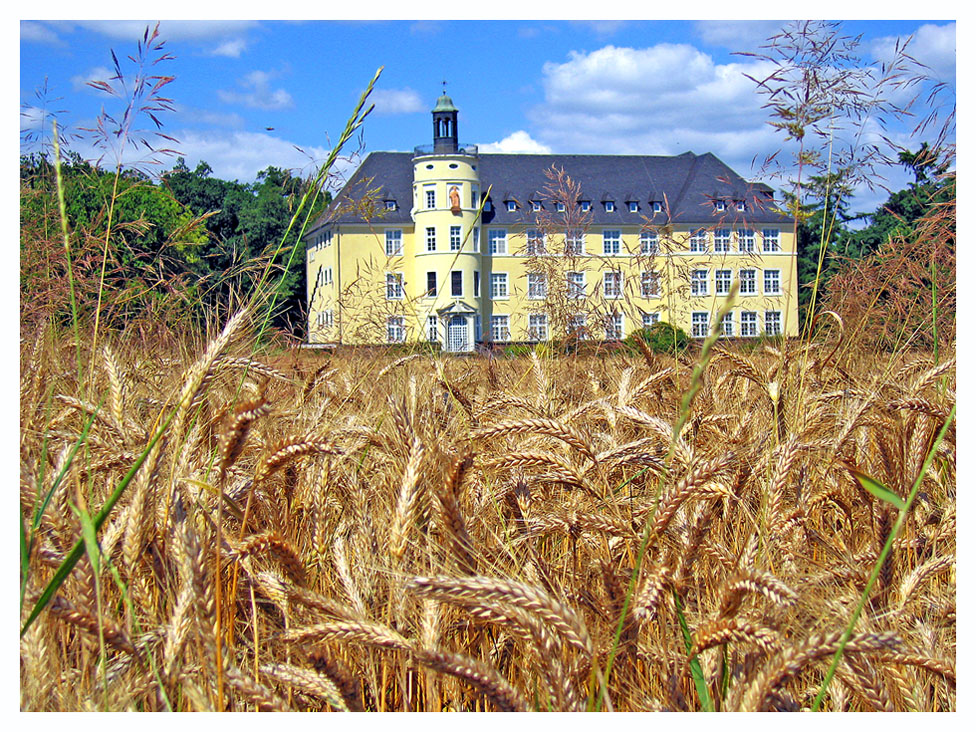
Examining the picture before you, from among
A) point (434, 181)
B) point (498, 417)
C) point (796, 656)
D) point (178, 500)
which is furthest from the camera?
point (434, 181)

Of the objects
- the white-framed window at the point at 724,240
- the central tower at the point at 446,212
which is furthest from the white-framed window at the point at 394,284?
the central tower at the point at 446,212

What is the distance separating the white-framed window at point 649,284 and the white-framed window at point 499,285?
43.3m

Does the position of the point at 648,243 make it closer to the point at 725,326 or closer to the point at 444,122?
the point at 725,326

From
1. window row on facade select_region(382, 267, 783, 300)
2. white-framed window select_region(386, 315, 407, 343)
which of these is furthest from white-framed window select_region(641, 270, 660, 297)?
white-framed window select_region(386, 315, 407, 343)

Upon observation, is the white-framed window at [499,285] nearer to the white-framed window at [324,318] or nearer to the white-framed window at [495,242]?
the white-framed window at [495,242]

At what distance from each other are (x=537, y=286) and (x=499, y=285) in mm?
43655

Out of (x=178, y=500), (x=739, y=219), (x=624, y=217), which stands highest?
(x=624, y=217)

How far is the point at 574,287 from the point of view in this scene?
4613 millimetres

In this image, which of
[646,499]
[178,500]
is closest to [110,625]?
[178,500]

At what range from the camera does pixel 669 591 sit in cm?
143

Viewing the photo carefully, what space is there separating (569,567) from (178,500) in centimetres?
82

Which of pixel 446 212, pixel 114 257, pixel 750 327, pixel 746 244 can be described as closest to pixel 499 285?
pixel 446 212

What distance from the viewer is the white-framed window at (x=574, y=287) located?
4562 mm

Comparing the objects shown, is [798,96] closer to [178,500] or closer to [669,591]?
[669,591]
